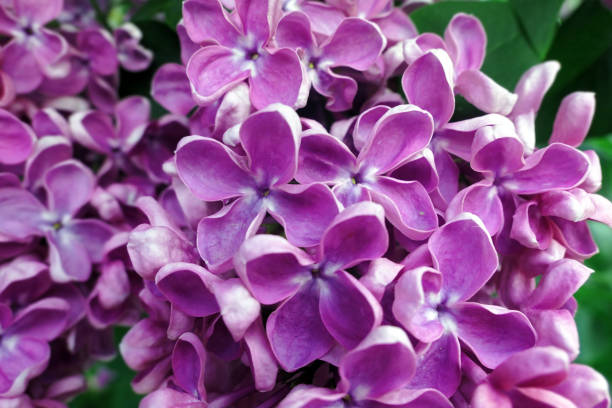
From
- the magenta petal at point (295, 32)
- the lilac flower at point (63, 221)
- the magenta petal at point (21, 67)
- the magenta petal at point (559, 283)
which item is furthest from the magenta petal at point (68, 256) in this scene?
the magenta petal at point (559, 283)

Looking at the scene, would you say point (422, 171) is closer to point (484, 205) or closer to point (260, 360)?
point (484, 205)

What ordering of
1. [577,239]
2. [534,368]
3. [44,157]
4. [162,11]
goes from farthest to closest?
[162,11] → [44,157] → [577,239] → [534,368]

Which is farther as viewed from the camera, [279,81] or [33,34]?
[33,34]

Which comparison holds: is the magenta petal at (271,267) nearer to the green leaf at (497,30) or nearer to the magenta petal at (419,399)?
the magenta petal at (419,399)

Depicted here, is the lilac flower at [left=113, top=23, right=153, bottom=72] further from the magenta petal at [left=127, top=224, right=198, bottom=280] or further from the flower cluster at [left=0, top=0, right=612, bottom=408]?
the magenta petal at [left=127, top=224, right=198, bottom=280]

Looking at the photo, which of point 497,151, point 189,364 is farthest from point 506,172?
point 189,364

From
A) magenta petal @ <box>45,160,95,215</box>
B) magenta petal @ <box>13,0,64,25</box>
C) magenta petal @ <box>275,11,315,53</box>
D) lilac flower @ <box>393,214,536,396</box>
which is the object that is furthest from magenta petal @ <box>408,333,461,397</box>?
magenta petal @ <box>13,0,64,25</box>
